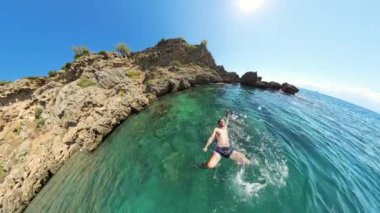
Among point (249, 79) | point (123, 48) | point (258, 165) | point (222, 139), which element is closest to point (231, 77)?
point (249, 79)

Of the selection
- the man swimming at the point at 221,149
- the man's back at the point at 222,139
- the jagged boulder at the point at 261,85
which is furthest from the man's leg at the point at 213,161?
the jagged boulder at the point at 261,85

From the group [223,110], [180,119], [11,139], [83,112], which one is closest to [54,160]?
[83,112]

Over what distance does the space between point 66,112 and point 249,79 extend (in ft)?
118

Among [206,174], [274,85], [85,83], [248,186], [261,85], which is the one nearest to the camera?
[248,186]

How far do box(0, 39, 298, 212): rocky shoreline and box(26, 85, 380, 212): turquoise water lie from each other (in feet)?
4.62

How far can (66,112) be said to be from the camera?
21047 mm

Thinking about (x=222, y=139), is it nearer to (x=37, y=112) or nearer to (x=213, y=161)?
(x=213, y=161)

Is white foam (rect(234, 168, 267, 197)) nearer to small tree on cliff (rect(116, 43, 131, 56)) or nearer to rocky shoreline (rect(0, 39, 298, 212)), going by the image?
rocky shoreline (rect(0, 39, 298, 212))

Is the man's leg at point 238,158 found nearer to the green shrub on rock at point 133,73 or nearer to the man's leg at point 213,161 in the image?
the man's leg at point 213,161

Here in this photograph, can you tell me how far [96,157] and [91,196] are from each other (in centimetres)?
486

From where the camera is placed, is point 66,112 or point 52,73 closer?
point 66,112

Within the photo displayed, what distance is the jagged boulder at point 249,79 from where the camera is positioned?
45.3m

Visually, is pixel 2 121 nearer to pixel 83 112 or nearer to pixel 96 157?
pixel 83 112

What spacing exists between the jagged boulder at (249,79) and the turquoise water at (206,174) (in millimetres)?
26496
